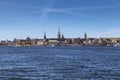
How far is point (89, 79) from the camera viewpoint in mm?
52875

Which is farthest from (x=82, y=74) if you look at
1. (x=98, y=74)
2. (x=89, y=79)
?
(x=89, y=79)

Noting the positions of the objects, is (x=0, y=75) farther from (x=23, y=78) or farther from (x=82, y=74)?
(x=82, y=74)

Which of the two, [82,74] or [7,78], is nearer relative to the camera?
[7,78]

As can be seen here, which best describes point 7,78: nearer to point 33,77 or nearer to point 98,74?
point 33,77

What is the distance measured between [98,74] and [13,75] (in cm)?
1269

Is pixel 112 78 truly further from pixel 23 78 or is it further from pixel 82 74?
pixel 23 78

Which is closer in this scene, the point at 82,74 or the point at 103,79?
the point at 103,79

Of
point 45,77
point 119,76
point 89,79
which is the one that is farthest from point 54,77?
point 119,76

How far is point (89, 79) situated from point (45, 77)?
6.27 m

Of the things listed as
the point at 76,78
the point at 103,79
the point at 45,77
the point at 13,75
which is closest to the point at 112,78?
the point at 103,79

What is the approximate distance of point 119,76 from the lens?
5597 cm

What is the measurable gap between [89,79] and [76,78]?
2.01 m

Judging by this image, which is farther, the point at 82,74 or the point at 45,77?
the point at 82,74

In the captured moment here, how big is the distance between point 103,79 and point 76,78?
3.75 m
